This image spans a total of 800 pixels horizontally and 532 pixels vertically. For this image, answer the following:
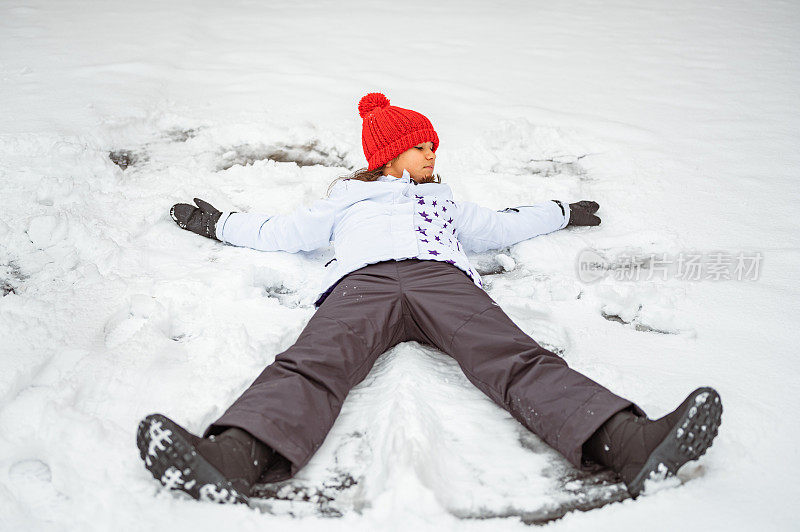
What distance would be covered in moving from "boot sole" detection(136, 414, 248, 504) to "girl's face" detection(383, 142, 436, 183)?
1250 mm

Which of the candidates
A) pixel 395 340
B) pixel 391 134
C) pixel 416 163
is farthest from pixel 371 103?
pixel 395 340

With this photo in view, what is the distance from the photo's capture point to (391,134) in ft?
6.56

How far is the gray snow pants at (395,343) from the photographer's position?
1.12m

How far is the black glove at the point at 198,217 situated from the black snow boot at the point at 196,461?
3.60 feet

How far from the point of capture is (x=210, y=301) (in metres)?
1.66

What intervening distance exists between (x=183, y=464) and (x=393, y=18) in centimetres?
453

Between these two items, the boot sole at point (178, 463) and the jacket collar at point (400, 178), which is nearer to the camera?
the boot sole at point (178, 463)

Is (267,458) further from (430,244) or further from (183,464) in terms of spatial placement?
(430,244)

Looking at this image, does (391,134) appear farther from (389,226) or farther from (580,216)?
(580,216)

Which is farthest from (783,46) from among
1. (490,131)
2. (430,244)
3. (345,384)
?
(345,384)

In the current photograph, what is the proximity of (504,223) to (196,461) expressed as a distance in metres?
1.36

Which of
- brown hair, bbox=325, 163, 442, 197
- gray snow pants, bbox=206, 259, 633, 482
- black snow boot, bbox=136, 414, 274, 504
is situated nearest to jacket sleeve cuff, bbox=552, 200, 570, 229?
brown hair, bbox=325, 163, 442, 197

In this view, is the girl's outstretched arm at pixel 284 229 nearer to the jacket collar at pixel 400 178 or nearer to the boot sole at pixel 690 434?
the jacket collar at pixel 400 178

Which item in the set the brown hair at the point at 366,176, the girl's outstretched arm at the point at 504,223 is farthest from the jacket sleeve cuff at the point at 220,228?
the girl's outstretched arm at the point at 504,223
